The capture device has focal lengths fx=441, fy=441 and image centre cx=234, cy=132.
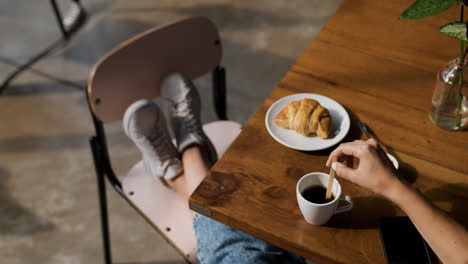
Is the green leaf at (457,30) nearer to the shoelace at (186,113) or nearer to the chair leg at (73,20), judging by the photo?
the shoelace at (186,113)

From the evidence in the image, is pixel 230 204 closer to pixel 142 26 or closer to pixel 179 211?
pixel 179 211

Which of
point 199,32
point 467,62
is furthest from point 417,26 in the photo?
point 199,32

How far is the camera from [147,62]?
126 centimetres

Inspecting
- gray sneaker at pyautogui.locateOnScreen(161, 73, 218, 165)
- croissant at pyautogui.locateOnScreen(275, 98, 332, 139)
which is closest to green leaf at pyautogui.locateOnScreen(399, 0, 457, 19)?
croissant at pyautogui.locateOnScreen(275, 98, 332, 139)

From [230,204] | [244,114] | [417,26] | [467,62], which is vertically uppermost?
[467,62]

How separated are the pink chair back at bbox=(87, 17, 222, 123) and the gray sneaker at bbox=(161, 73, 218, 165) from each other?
3 centimetres

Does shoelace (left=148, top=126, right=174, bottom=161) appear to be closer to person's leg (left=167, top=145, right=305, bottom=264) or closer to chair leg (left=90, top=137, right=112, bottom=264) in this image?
chair leg (left=90, top=137, right=112, bottom=264)

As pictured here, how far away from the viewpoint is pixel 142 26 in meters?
2.87

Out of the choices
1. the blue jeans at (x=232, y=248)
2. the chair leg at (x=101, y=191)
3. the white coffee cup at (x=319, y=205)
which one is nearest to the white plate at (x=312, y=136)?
the white coffee cup at (x=319, y=205)

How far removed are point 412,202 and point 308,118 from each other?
302 mm

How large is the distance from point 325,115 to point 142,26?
2106 mm

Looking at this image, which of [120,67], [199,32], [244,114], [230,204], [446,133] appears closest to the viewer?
[230,204]

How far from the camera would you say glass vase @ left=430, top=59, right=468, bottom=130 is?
3.15 feet

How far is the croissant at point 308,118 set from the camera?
1013 mm
